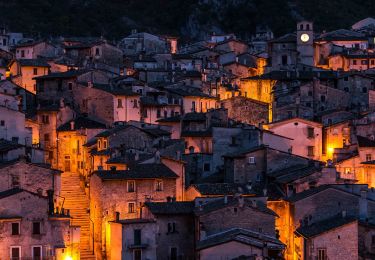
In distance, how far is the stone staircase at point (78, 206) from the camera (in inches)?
2403

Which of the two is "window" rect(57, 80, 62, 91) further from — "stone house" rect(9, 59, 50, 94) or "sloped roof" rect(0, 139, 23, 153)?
"sloped roof" rect(0, 139, 23, 153)

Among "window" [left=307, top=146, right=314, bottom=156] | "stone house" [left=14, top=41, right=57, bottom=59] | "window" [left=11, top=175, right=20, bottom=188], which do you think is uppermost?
"stone house" [left=14, top=41, right=57, bottom=59]

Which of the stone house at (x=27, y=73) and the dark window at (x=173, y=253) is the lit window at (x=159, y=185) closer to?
the dark window at (x=173, y=253)

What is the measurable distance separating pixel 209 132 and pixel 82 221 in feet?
38.4

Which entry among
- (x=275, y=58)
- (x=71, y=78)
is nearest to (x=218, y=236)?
(x=71, y=78)

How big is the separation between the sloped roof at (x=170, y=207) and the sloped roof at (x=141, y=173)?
3201mm

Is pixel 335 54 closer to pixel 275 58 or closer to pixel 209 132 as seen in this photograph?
pixel 275 58

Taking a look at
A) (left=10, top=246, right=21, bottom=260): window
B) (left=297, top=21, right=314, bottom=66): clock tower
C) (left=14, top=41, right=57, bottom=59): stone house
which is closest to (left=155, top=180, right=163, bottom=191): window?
(left=10, top=246, right=21, bottom=260): window

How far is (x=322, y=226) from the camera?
5603 cm

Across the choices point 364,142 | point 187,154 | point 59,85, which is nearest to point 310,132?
point 364,142

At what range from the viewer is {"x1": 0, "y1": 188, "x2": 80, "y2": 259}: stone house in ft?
176

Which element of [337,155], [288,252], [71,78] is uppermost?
[71,78]

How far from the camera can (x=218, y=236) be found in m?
53.9

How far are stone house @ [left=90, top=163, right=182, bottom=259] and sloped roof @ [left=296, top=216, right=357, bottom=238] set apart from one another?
310 inches
